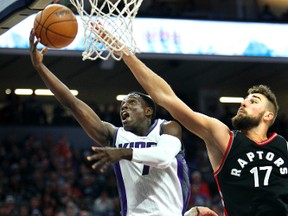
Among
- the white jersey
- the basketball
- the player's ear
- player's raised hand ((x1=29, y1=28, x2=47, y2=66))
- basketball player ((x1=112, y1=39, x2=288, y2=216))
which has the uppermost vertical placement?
the basketball

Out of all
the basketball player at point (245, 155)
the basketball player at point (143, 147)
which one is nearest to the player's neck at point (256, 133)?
the basketball player at point (245, 155)

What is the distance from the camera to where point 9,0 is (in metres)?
5.45

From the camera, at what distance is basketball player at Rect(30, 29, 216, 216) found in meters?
5.27

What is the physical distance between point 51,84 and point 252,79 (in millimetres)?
14360

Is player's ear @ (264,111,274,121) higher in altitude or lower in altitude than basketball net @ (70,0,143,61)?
lower

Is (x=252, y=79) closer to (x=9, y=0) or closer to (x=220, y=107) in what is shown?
(x=220, y=107)

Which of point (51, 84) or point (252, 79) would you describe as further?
point (252, 79)

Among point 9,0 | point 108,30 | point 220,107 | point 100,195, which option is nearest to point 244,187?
point 108,30

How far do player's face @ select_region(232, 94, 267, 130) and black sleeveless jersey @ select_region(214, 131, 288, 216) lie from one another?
128 millimetres

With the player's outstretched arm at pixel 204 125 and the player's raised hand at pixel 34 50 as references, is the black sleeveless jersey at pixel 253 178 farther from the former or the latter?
the player's raised hand at pixel 34 50

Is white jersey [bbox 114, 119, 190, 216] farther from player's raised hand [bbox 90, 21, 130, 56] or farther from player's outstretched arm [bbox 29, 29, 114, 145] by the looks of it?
player's raised hand [bbox 90, 21, 130, 56]

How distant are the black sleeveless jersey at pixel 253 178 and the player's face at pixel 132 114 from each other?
3.78 ft

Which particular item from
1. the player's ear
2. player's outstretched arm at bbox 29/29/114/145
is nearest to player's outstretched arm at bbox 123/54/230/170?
the player's ear

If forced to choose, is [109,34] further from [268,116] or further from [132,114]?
[268,116]
